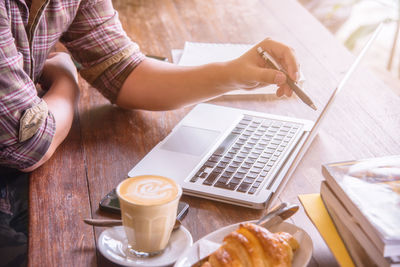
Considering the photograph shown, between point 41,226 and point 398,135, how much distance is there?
742 mm

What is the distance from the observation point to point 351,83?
1.28 metres

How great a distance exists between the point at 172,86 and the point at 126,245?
528 millimetres

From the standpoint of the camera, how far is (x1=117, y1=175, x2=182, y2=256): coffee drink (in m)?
0.63

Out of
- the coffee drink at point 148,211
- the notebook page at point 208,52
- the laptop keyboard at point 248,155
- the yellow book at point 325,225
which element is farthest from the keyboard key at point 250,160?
the notebook page at point 208,52

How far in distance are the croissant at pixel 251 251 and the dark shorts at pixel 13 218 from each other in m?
0.43

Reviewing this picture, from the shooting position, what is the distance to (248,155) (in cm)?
93

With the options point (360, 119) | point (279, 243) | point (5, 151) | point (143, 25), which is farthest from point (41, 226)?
point (143, 25)

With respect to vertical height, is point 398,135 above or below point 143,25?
above

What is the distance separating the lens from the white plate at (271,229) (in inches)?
24.1

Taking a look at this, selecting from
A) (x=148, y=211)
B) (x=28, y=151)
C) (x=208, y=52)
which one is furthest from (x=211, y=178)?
(x=208, y=52)

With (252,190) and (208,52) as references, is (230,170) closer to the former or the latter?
(252,190)

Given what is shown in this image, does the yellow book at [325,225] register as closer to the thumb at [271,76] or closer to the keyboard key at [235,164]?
the keyboard key at [235,164]

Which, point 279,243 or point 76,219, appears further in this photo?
point 76,219

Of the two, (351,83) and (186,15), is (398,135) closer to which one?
(351,83)
